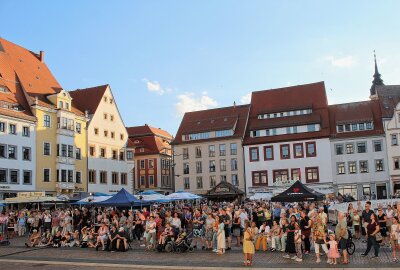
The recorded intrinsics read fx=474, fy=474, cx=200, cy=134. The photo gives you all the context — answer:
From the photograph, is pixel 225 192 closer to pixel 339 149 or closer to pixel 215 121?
pixel 215 121

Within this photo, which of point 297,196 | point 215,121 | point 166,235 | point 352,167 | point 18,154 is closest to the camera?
point 166,235

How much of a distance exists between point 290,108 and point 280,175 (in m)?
9.34

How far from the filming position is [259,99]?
68625 mm

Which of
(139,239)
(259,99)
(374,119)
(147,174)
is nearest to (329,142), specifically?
(374,119)

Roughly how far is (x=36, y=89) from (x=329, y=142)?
35.4 m

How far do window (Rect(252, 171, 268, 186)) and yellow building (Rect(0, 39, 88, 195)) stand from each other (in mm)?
22079

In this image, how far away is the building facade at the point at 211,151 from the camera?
65.8 m

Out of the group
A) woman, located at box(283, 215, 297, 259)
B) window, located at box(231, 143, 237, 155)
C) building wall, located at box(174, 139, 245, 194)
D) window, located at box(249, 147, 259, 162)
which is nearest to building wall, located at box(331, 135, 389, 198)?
window, located at box(249, 147, 259, 162)

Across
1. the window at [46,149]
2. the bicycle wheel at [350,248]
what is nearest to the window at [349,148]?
the window at [46,149]

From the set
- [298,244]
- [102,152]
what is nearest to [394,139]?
[102,152]

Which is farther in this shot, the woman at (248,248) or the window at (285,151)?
the window at (285,151)

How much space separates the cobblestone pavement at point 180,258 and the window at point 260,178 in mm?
40222

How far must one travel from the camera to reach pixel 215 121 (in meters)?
69.5

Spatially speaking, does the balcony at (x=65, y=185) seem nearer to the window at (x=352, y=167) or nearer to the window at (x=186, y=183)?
the window at (x=186, y=183)
